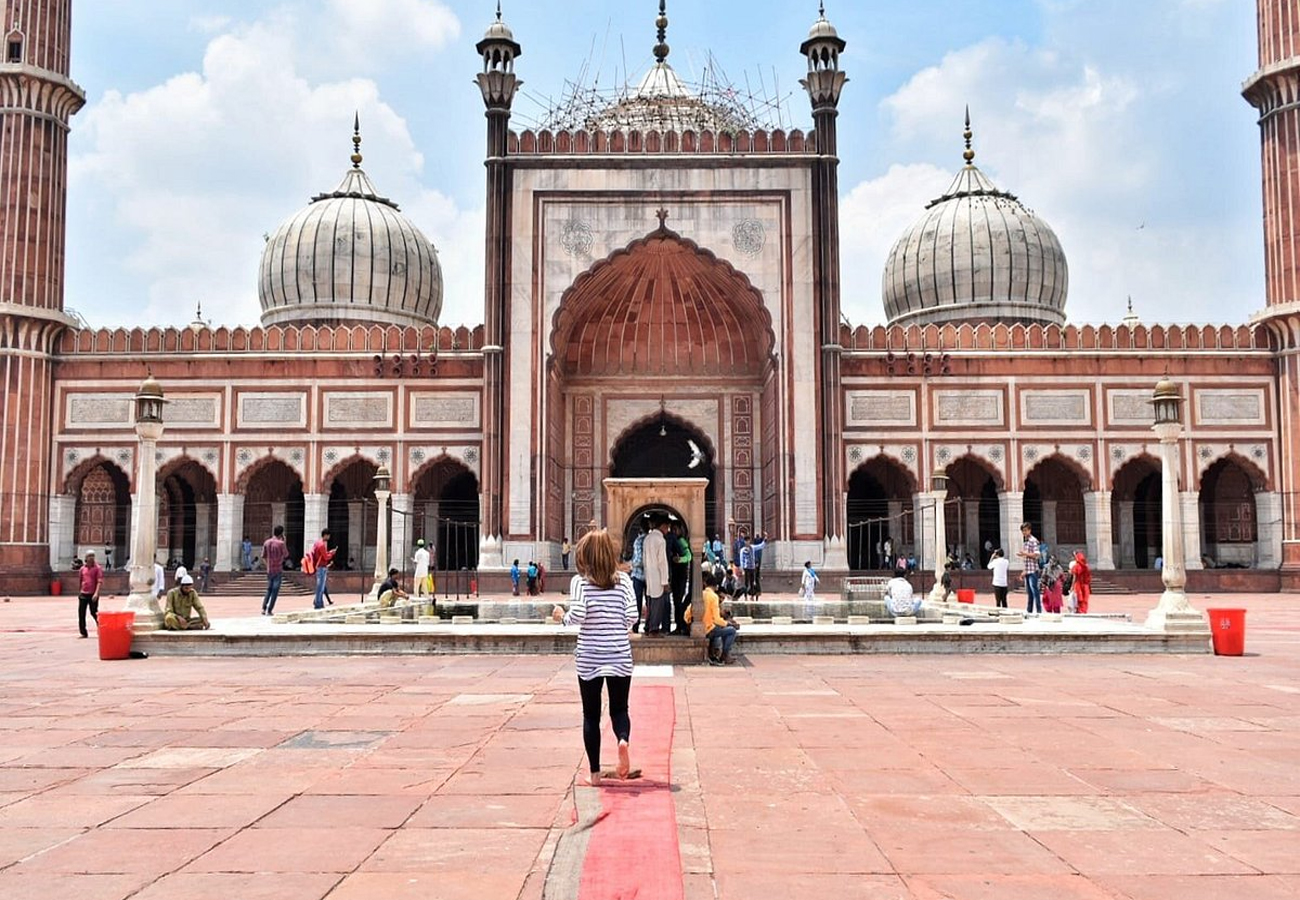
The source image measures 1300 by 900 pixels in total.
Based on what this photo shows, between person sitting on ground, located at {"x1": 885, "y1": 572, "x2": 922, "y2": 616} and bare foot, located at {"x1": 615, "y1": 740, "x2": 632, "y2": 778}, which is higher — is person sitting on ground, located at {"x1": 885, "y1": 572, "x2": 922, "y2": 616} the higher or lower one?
the higher one

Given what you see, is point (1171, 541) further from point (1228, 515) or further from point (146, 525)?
point (1228, 515)

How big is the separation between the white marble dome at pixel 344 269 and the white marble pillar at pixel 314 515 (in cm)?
602

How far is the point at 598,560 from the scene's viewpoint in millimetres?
4488

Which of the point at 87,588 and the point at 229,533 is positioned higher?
the point at 229,533

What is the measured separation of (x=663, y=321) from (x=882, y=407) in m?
4.97

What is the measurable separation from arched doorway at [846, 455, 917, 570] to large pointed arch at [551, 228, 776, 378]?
3.74 meters

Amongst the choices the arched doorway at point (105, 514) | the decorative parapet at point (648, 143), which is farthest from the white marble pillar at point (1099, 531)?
the arched doorway at point (105, 514)

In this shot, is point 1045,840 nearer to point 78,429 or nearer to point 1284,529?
point 1284,529

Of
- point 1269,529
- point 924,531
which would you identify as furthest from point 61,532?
point 1269,529

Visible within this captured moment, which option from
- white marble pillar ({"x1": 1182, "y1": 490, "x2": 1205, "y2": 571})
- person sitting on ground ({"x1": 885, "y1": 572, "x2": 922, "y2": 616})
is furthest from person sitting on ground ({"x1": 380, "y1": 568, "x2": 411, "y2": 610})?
white marble pillar ({"x1": 1182, "y1": 490, "x2": 1205, "y2": 571})

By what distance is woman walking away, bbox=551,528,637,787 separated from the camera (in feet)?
14.1

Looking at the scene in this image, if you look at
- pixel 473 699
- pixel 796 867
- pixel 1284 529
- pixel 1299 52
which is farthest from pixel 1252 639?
pixel 1299 52

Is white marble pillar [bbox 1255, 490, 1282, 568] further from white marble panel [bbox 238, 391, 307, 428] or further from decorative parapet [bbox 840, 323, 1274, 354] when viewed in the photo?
white marble panel [bbox 238, 391, 307, 428]

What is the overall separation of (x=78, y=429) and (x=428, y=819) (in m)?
22.0
